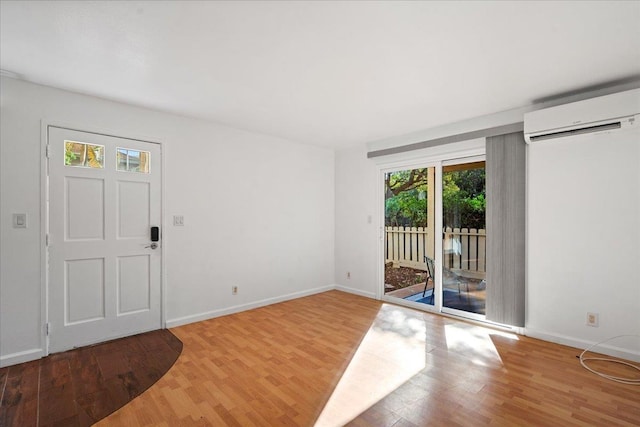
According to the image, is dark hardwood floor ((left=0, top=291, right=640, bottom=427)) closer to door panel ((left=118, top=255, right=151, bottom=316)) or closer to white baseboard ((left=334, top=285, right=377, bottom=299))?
door panel ((left=118, top=255, right=151, bottom=316))

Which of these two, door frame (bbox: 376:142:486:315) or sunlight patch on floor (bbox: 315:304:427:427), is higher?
door frame (bbox: 376:142:486:315)

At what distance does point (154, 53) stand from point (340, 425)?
2896mm

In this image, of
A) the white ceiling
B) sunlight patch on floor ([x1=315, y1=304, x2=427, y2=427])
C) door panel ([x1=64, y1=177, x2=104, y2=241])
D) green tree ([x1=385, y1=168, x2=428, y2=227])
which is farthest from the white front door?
green tree ([x1=385, y1=168, x2=428, y2=227])

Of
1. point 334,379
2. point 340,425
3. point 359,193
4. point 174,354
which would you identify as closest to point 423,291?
point 359,193

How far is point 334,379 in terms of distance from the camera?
244cm

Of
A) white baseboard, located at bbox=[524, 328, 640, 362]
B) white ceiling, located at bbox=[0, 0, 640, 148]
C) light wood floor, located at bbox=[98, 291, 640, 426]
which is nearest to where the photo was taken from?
white ceiling, located at bbox=[0, 0, 640, 148]

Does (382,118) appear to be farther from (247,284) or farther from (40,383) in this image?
(40,383)

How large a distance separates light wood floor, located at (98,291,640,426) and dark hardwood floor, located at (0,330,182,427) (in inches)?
6.2

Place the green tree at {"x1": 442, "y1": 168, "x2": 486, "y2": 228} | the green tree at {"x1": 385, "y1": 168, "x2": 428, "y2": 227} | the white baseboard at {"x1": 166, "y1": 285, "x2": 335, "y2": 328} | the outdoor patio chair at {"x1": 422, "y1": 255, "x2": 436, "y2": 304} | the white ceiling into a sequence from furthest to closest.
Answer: the green tree at {"x1": 385, "y1": 168, "x2": 428, "y2": 227}, the outdoor patio chair at {"x1": 422, "y1": 255, "x2": 436, "y2": 304}, the green tree at {"x1": 442, "y1": 168, "x2": 486, "y2": 228}, the white baseboard at {"x1": 166, "y1": 285, "x2": 335, "y2": 328}, the white ceiling

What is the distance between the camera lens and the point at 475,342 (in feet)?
10.3

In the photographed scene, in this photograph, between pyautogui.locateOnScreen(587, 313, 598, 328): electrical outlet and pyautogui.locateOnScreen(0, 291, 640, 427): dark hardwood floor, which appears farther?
pyautogui.locateOnScreen(587, 313, 598, 328): electrical outlet

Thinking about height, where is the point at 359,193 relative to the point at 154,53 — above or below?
below

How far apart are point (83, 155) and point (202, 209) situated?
1312mm

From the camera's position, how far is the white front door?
2.92 metres
